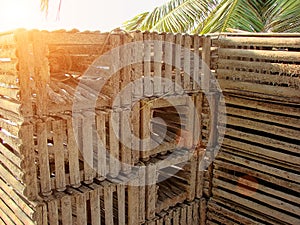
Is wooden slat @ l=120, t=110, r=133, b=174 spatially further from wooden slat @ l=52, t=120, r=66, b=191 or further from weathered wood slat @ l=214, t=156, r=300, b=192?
weathered wood slat @ l=214, t=156, r=300, b=192

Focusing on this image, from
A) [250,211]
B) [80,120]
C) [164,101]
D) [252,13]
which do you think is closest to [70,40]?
[80,120]

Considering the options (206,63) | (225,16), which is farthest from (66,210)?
(225,16)

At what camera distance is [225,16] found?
9102mm

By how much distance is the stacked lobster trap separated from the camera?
11.2 feet

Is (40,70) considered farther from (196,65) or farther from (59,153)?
(196,65)

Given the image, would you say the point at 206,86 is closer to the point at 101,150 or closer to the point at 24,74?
the point at 101,150

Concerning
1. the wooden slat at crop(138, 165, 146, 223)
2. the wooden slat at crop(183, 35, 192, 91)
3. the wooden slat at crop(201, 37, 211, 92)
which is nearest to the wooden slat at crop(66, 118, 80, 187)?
the wooden slat at crop(138, 165, 146, 223)

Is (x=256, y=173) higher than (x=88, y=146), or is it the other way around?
(x=88, y=146)

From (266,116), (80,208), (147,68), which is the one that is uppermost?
(147,68)

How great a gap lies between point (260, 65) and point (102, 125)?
239cm

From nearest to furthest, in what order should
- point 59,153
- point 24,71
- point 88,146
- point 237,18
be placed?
point 24,71 → point 59,153 → point 88,146 → point 237,18

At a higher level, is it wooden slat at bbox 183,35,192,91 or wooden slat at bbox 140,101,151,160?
wooden slat at bbox 183,35,192,91

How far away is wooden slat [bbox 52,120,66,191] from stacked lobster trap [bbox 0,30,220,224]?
0.04 feet

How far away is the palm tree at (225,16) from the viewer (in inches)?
302
